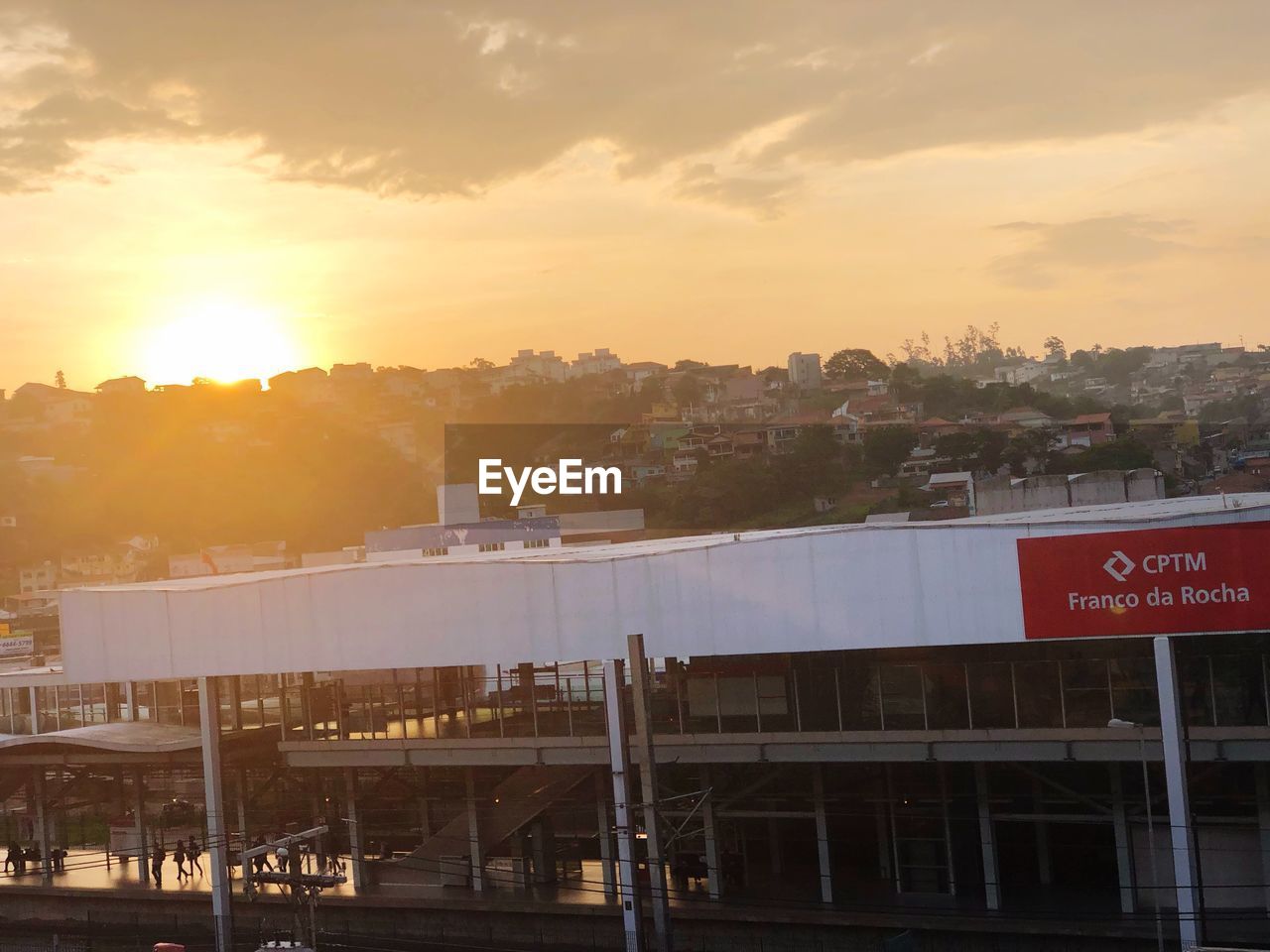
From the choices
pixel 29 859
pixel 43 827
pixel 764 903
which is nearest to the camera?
pixel 764 903

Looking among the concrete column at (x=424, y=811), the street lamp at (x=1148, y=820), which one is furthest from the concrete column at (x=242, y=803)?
the street lamp at (x=1148, y=820)

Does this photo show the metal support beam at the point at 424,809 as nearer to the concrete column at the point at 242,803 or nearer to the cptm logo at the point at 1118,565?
the concrete column at the point at 242,803

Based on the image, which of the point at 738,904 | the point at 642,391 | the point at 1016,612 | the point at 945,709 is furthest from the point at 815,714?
the point at 642,391

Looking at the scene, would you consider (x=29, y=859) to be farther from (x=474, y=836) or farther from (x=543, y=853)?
(x=543, y=853)

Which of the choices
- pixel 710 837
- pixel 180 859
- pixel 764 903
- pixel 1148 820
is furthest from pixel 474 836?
pixel 1148 820

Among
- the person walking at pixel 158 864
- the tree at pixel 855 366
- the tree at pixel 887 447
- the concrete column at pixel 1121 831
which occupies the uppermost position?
the tree at pixel 855 366

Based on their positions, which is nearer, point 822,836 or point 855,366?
point 822,836

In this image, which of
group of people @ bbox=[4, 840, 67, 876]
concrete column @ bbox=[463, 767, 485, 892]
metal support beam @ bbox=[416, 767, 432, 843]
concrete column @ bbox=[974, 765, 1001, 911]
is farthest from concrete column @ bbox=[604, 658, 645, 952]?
group of people @ bbox=[4, 840, 67, 876]
